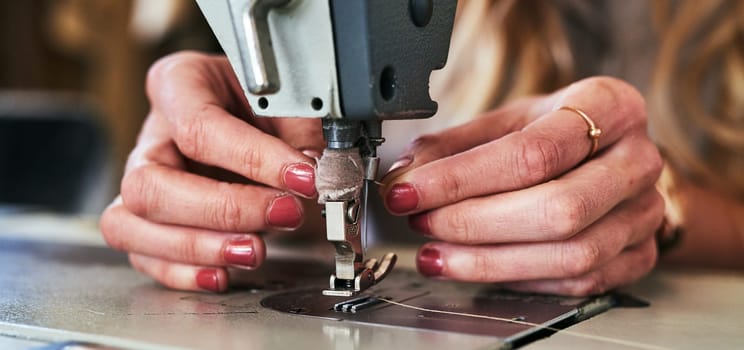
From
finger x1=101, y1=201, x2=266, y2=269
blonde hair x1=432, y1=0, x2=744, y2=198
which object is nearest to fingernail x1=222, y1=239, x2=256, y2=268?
finger x1=101, y1=201, x2=266, y2=269

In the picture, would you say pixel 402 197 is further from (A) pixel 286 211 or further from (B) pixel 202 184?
(B) pixel 202 184

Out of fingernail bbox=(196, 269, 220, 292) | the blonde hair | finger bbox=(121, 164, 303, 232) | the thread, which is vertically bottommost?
the thread

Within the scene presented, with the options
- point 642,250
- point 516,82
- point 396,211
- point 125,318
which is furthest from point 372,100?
point 516,82

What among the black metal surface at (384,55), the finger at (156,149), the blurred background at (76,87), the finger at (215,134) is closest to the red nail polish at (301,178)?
the finger at (215,134)

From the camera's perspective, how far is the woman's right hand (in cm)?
85

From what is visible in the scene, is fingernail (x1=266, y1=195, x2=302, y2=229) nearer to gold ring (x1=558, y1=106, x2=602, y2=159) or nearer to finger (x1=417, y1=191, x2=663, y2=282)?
finger (x1=417, y1=191, x2=663, y2=282)

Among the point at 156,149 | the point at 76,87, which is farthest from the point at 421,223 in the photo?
the point at 76,87

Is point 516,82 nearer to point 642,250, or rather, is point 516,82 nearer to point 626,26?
point 626,26

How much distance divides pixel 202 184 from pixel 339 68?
259 millimetres

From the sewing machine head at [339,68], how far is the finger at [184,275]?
7.2 inches

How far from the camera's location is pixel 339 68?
2.33ft

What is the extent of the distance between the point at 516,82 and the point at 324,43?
1.03m

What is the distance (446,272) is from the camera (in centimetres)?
89

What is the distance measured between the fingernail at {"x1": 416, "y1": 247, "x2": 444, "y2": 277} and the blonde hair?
0.76 metres
